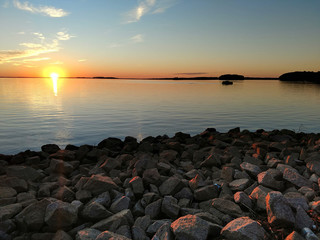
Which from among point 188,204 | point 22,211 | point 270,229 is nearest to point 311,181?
point 270,229

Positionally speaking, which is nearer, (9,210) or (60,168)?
(9,210)

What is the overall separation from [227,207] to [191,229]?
119 cm

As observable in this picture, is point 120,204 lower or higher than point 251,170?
lower

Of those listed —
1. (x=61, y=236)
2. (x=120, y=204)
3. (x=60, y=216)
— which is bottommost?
(x=61, y=236)

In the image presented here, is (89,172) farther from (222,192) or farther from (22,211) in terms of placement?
(222,192)

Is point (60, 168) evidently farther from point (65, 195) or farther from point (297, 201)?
point (297, 201)

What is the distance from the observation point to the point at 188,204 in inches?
196

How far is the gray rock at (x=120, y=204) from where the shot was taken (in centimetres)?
470

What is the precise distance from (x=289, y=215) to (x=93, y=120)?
849 inches

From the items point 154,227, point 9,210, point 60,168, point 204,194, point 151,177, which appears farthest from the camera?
point 60,168

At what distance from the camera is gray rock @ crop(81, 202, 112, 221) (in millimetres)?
4379

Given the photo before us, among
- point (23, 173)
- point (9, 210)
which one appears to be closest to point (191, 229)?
point (9, 210)

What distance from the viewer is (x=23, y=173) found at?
6527 mm

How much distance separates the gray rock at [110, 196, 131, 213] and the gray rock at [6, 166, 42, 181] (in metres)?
2.92
